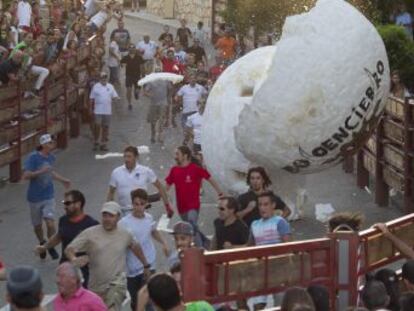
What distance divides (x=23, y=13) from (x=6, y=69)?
8419 mm

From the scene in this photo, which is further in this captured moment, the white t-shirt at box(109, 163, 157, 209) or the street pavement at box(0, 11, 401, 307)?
the street pavement at box(0, 11, 401, 307)

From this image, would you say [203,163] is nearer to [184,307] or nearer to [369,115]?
[369,115]

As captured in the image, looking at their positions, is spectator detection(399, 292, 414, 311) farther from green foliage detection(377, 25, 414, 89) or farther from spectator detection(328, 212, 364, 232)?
green foliage detection(377, 25, 414, 89)

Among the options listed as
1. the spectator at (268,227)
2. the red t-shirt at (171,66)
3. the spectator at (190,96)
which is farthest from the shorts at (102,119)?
the spectator at (268,227)

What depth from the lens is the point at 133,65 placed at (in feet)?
102

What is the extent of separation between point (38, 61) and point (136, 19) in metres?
28.0

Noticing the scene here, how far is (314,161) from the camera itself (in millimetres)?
17000

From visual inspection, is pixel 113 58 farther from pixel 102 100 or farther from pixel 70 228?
pixel 70 228

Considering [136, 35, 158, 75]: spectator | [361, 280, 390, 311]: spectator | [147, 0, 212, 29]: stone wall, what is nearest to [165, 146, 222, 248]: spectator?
[361, 280, 390, 311]: spectator

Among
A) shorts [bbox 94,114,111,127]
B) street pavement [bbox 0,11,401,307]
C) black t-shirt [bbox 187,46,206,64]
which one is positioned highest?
black t-shirt [bbox 187,46,206,64]

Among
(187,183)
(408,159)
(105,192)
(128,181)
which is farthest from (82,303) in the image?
(105,192)

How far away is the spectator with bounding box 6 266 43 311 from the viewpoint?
25.3ft

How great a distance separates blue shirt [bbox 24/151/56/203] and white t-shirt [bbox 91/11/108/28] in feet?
64.3

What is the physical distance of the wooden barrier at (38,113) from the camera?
71.1ft
